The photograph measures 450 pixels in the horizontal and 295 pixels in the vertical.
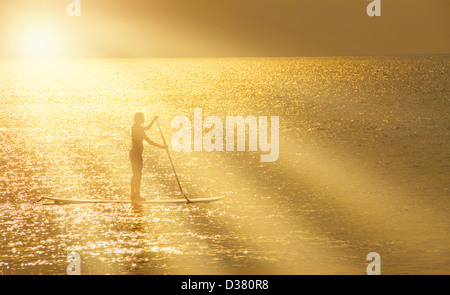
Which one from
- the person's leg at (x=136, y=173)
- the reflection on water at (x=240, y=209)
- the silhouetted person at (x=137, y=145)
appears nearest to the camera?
the reflection on water at (x=240, y=209)

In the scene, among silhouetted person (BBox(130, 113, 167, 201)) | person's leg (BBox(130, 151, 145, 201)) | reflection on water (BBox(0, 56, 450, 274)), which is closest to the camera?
reflection on water (BBox(0, 56, 450, 274))

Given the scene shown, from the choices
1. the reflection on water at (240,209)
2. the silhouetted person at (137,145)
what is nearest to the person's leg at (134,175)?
the silhouetted person at (137,145)

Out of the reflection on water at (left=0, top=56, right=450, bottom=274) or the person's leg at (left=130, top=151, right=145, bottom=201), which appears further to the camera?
the person's leg at (left=130, top=151, right=145, bottom=201)

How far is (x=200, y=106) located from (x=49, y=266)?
48.2m

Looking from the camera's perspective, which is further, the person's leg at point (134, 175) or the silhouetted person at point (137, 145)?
the person's leg at point (134, 175)

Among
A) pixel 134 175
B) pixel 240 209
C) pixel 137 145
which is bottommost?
pixel 240 209

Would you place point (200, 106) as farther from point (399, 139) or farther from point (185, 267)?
point (185, 267)

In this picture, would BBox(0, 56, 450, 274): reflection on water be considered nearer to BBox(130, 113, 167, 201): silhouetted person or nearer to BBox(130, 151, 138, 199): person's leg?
BBox(130, 151, 138, 199): person's leg

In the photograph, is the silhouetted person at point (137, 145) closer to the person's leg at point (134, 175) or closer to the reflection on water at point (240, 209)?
the person's leg at point (134, 175)

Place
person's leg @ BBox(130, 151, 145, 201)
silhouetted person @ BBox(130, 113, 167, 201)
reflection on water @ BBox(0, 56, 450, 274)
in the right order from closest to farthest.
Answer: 1. reflection on water @ BBox(0, 56, 450, 274)
2. silhouetted person @ BBox(130, 113, 167, 201)
3. person's leg @ BBox(130, 151, 145, 201)

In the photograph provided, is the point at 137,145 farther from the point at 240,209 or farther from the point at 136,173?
the point at 240,209

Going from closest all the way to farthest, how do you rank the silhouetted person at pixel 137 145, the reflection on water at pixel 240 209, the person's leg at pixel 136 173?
the reflection on water at pixel 240 209 → the silhouetted person at pixel 137 145 → the person's leg at pixel 136 173

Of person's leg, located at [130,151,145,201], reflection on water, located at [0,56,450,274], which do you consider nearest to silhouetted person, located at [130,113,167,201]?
person's leg, located at [130,151,145,201]

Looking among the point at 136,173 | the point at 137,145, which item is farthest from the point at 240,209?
the point at 137,145
